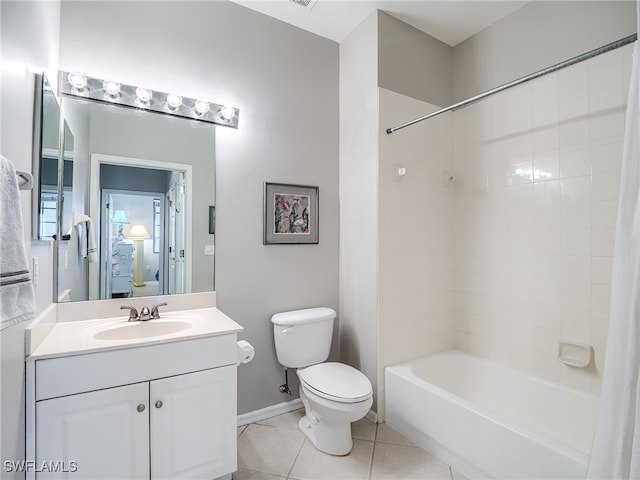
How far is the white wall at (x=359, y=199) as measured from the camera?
2.24 m

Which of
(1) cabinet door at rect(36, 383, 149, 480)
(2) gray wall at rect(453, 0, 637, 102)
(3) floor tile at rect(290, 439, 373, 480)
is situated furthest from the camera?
(2) gray wall at rect(453, 0, 637, 102)

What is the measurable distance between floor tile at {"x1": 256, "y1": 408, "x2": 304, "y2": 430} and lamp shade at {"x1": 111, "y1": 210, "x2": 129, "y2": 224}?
1546mm

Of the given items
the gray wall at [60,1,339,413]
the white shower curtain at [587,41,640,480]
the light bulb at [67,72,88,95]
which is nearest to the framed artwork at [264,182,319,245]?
the gray wall at [60,1,339,413]

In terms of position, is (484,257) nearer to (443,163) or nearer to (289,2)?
(443,163)

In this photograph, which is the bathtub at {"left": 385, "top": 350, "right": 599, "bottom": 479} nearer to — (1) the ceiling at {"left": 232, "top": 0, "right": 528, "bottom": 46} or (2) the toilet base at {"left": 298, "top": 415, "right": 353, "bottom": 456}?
(2) the toilet base at {"left": 298, "top": 415, "right": 353, "bottom": 456}

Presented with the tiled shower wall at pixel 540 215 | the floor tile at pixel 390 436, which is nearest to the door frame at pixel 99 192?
the floor tile at pixel 390 436

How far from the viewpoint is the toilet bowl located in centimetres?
177

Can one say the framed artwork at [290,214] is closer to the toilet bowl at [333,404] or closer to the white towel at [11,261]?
the toilet bowl at [333,404]

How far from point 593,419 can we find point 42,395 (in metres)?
2.55

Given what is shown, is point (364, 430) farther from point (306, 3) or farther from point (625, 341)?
point (306, 3)

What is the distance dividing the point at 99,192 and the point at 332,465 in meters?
1.97

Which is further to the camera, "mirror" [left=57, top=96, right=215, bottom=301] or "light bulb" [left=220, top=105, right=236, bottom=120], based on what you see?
"light bulb" [left=220, top=105, right=236, bottom=120]

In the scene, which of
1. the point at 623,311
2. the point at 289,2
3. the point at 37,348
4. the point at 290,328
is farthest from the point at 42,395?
the point at 289,2

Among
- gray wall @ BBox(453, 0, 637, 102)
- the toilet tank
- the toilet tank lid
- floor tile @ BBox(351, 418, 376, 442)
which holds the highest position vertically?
gray wall @ BBox(453, 0, 637, 102)
